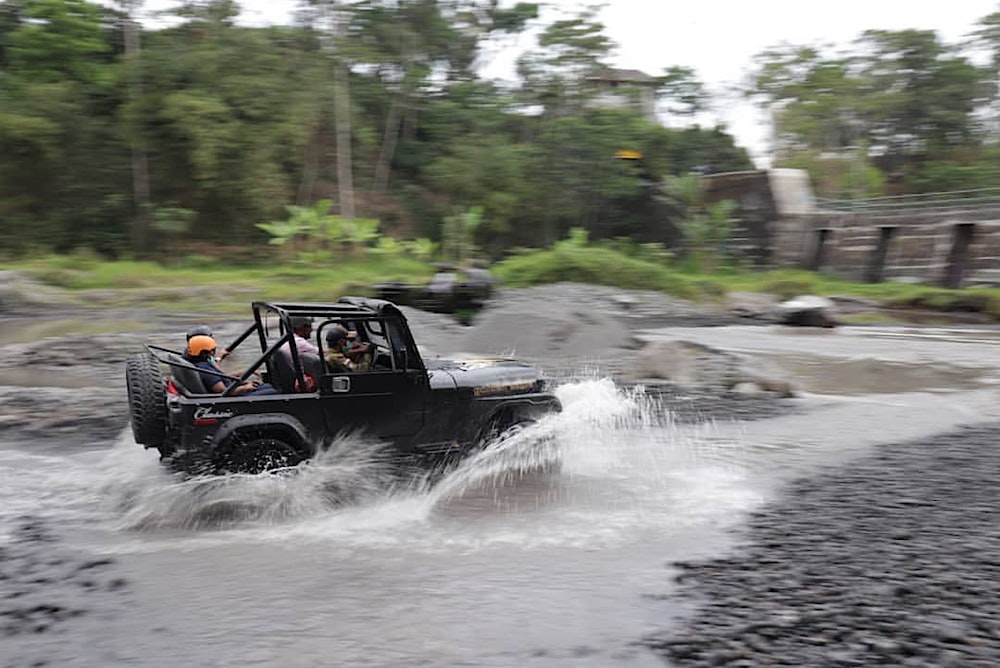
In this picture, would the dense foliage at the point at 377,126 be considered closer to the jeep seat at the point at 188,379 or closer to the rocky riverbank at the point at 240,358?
the rocky riverbank at the point at 240,358

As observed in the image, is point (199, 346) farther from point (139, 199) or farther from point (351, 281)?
point (139, 199)

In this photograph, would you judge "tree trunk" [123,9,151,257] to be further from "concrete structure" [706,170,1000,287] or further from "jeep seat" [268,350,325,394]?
"jeep seat" [268,350,325,394]

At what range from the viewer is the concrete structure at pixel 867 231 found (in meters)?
39.5

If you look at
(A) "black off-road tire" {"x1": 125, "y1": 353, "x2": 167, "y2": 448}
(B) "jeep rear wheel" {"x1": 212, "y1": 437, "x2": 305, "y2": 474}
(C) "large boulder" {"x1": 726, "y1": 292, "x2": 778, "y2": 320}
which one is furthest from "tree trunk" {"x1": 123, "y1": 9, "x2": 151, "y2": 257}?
(B) "jeep rear wheel" {"x1": 212, "y1": 437, "x2": 305, "y2": 474}

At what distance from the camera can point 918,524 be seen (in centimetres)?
800

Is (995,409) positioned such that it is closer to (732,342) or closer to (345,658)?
(732,342)

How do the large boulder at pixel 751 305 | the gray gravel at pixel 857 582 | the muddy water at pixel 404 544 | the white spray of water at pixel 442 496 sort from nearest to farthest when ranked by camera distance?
the gray gravel at pixel 857 582, the muddy water at pixel 404 544, the white spray of water at pixel 442 496, the large boulder at pixel 751 305

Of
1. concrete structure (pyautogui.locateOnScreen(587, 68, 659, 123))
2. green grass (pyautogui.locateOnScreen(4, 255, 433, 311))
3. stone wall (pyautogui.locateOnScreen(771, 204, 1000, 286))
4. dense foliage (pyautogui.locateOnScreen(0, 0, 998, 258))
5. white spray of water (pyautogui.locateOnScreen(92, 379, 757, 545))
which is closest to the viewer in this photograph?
white spray of water (pyautogui.locateOnScreen(92, 379, 757, 545))

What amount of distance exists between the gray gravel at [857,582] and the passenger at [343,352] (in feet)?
10.1

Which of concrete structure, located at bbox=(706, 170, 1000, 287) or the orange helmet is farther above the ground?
the orange helmet

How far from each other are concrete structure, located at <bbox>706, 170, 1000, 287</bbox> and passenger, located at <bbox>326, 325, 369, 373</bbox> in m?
36.5

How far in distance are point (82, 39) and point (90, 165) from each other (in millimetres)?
5328

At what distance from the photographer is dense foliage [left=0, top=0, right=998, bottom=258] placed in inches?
1451

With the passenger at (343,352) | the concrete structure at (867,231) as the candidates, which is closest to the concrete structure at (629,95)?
the concrete structure at (867,231)
